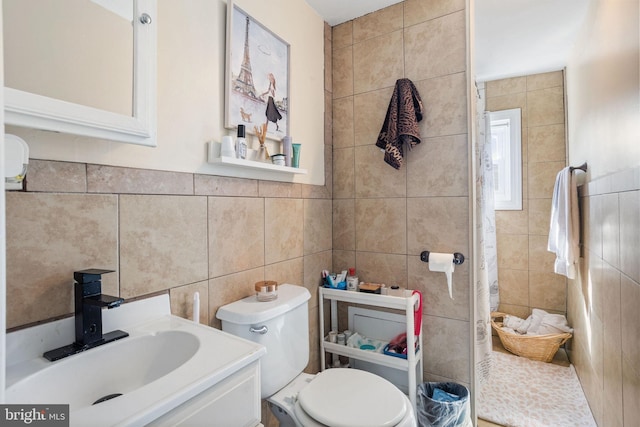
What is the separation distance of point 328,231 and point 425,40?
121 cm

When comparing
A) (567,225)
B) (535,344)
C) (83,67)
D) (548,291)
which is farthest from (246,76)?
(548,291)

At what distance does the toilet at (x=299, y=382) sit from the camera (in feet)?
3.82

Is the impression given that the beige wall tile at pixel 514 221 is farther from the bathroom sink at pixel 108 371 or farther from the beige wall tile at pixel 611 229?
the bathroom sink at pixel 108 371

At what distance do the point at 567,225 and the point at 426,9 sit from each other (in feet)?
5.14

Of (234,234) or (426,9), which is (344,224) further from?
(426,9)

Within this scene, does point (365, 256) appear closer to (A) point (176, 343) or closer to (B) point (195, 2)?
(A) point (176, 343)

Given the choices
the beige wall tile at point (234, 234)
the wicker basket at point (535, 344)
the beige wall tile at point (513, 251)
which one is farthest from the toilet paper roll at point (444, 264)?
the beige wall tile at point (513, 251)

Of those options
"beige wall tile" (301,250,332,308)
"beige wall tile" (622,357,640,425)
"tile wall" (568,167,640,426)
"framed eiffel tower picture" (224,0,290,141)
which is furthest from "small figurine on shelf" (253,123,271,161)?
"beige wall tile" (622,357,640,425)

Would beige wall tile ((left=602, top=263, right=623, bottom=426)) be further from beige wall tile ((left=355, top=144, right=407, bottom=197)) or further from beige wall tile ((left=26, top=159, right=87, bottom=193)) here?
beige wall tile ((left=26, top=159, right=87, bottom=193))

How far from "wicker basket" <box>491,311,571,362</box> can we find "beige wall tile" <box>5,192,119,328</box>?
109 inches

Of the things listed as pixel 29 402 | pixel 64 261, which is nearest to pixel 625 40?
pixel 64 261

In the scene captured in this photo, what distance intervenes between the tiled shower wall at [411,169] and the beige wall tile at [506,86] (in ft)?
5.14

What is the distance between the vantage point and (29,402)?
2.32 ft

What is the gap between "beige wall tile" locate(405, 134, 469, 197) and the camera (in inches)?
66.4
